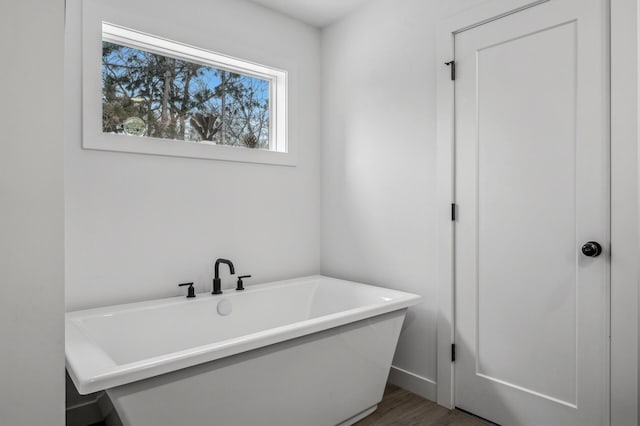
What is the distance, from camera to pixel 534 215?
1.93 metres

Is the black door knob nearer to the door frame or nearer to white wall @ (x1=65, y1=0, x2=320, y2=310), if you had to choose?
the door frame

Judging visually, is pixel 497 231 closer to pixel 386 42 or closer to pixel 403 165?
pixel 403 165

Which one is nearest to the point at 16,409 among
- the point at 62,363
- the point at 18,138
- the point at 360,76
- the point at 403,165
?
the point at 62,363

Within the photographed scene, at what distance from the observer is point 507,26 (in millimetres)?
Answer: 2014

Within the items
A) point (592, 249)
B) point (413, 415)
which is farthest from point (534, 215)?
point (413, 415)

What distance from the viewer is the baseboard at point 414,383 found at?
235 cm

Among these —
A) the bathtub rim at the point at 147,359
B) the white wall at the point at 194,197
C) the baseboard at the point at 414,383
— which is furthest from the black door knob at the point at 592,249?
the white wall at the point at 194,197

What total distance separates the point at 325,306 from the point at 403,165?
109 cm

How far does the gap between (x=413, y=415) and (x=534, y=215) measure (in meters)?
1.25

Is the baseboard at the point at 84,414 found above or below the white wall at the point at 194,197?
below

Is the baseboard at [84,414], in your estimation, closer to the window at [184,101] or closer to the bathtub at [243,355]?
the bathtub at [243,355]

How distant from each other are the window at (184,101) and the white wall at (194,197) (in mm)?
81

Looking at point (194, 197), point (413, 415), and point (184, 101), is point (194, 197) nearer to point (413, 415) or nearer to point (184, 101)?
point (184, 101)

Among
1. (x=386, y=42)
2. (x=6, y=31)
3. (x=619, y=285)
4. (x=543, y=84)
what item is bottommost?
(x=619, y=285)
